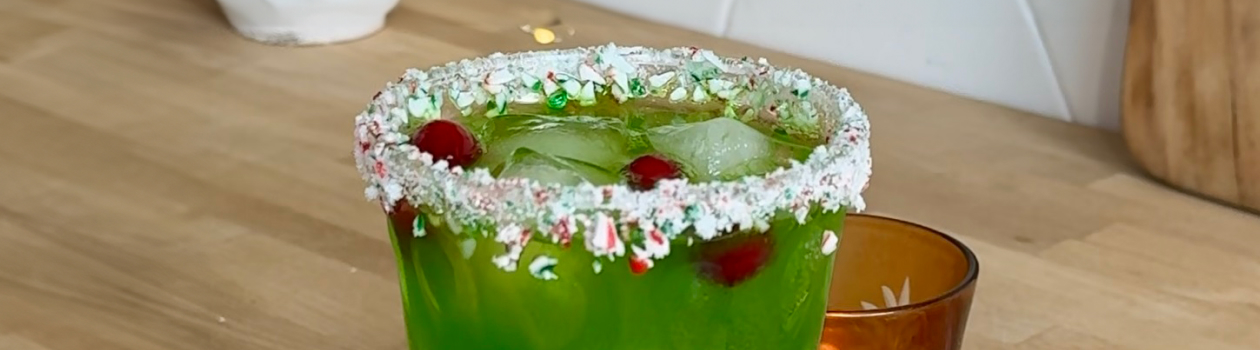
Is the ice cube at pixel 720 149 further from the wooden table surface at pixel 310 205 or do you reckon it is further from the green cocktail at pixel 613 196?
the wooden table surface at pixel 310 205

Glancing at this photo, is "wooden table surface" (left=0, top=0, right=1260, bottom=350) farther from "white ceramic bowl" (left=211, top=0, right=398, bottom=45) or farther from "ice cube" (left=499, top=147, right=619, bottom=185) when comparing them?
"ice cube" (left=499, top=147, right=619, bottom=185)

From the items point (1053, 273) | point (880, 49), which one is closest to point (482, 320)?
point (1053, 273)

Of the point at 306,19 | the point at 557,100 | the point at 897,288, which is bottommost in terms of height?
the point at 306,19

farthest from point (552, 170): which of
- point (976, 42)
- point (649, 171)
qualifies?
point (976, 42)

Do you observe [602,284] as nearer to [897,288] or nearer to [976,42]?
[897,288]

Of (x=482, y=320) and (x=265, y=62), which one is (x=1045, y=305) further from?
(x=265, y=62)

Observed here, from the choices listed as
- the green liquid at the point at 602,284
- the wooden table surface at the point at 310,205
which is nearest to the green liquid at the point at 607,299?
the green liquid at the point at 602,284
